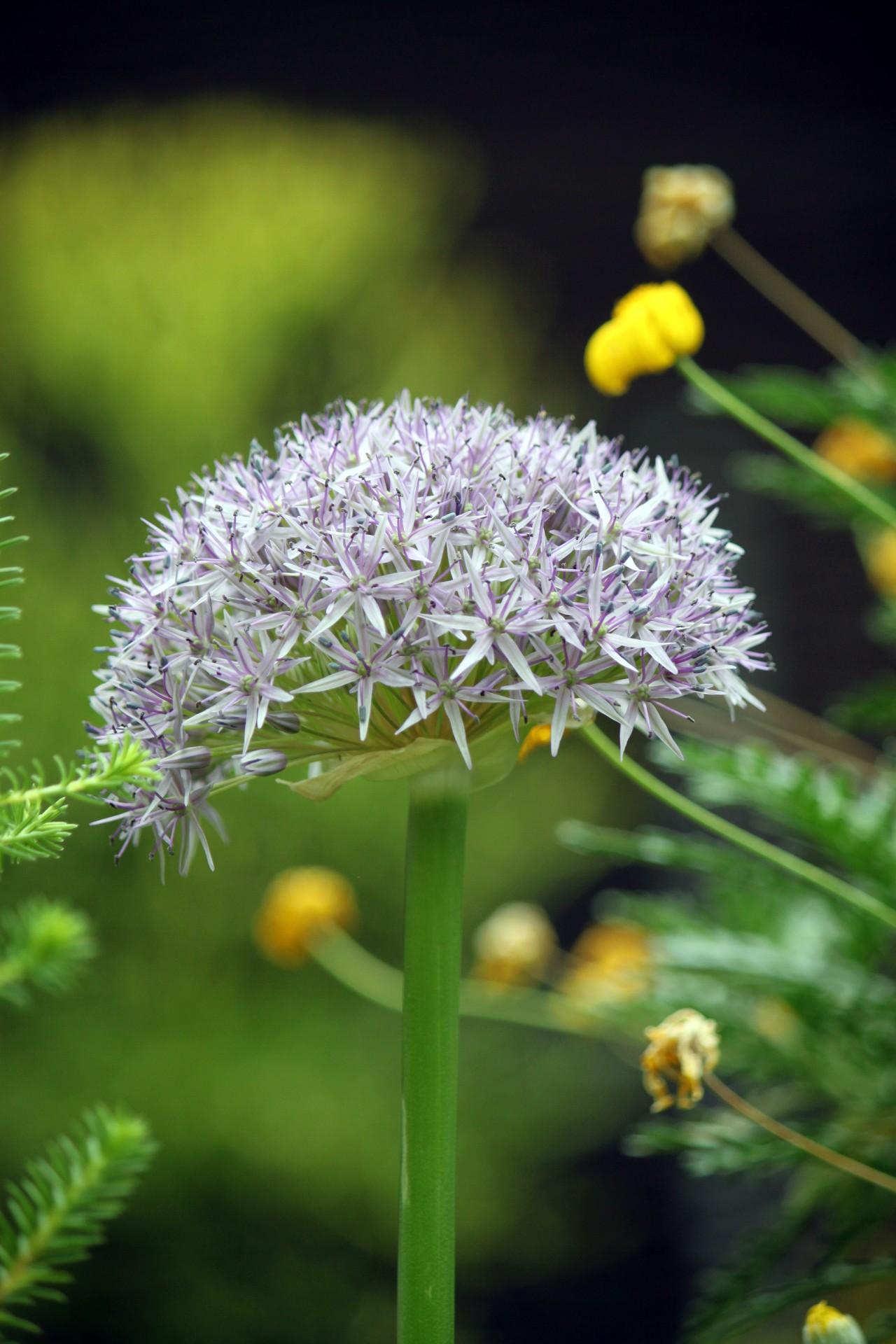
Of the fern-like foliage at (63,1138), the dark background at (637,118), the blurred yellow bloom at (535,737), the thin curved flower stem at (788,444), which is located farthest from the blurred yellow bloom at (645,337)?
the dark background at (637,118)

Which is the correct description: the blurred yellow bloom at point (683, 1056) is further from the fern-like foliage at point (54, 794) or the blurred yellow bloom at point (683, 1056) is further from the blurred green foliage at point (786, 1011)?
the fern-like foliage at point (54, 794)

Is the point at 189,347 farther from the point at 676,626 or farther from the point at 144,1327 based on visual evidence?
the point at 676,626

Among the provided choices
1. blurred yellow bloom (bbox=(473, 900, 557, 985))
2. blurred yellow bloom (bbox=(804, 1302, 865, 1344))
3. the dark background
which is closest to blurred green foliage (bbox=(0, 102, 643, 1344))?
the dark background

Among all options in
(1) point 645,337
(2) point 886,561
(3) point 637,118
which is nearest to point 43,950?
(1) point 645,337

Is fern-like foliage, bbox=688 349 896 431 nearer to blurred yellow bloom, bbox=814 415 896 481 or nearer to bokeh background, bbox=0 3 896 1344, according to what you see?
blurred yellow bloom, bbox=814 415 896 481

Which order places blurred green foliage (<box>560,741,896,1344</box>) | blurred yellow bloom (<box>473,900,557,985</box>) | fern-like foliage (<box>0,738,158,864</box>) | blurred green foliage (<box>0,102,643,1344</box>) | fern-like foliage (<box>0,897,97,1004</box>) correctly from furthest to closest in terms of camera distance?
blurred green foliage (<box>0,102,643,1344</box>), blurred yellow bloom (<box>473,900,557,985</box>), blurred green foliage (<box>560,741,896,1344</box>), fern-like foliage (<box>0,897,97,1004</box>), fern-like foliage (<box>0,738,158,864</box>)

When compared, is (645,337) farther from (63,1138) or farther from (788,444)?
(63,1138)
